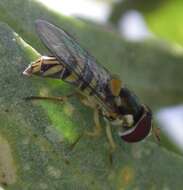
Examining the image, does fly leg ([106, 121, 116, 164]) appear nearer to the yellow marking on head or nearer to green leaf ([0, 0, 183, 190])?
green leaf ([0, 0, 183, 190])

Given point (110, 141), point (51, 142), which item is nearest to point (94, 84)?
point (110, 141)

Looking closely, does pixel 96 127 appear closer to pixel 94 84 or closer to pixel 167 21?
pixel 94 84

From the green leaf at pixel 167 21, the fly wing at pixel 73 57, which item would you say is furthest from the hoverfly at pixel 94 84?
the green leaf at pixel 167 21

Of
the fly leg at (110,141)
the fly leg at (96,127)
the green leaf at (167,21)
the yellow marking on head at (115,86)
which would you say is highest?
the yellow marking on head at (115,86)

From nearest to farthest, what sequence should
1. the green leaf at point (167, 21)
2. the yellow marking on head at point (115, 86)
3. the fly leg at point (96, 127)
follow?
the fly leg at point (96, 127), the yellow marking on head at point (115, 86), the green leaf at point (167, 21)

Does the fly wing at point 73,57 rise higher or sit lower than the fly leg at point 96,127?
higher

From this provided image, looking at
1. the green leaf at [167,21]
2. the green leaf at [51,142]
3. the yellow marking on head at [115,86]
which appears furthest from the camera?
the green leaf at [167,21]

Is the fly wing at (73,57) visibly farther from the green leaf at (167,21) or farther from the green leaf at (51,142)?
the green leaf at (167,21)
